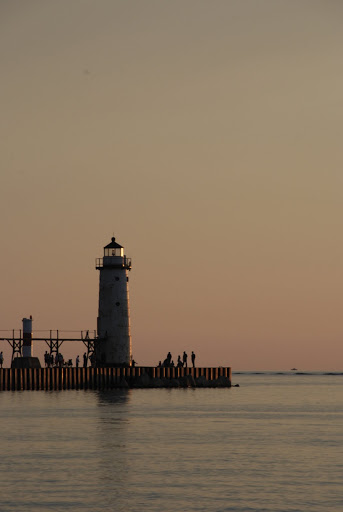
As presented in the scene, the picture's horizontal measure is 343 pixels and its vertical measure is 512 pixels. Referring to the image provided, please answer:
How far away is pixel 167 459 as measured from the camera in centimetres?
4388

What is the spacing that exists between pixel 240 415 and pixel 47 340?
36343 mm

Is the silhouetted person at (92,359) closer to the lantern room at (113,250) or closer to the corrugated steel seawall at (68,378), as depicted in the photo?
the corrugated steel seawall at (68,378)

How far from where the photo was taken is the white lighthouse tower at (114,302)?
9312cm

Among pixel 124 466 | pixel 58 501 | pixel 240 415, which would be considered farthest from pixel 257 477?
pixel 240 415

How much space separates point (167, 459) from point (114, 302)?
49.5 metres

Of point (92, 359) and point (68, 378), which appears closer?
point (68, 378)

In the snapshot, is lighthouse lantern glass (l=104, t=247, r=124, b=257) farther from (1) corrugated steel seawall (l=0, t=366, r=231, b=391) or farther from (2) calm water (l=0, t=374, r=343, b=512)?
→ (2) calm water (l=0, t=374, r=343, b=512)

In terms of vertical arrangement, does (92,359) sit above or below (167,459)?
above

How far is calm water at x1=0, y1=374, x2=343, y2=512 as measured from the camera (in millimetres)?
34438

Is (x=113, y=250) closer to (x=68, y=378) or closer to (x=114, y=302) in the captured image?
(x=114, y=302)

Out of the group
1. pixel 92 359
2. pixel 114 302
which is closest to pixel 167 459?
pixel 114 302

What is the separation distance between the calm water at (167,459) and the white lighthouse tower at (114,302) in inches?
785

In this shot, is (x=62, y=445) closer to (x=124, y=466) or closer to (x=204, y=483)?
(x=124, y=466)

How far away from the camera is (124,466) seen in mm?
41812
